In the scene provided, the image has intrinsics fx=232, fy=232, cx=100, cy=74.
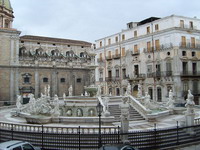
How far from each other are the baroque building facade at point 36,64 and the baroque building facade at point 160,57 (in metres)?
6.37

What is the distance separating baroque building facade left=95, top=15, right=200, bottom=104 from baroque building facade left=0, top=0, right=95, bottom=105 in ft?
20.9

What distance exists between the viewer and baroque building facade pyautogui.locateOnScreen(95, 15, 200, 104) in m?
32.1

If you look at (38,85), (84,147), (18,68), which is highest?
(18,68)

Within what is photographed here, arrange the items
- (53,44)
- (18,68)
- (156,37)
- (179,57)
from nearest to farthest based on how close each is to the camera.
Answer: (179,57), (156,37), (18,68), (53,44)

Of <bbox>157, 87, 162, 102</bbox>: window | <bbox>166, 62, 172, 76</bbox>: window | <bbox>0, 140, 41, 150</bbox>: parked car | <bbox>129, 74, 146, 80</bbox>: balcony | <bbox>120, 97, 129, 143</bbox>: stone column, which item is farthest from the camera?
<bbox>129, 74, 146, 80</bbox>: balcony

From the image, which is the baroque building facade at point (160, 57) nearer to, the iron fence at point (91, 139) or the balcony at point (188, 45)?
the balcony at point (188, 45)

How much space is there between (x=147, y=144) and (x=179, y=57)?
77.6 feet

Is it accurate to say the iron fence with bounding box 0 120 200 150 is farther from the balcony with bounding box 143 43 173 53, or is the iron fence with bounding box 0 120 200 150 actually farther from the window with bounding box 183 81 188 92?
the balcony with bounding box 143 43 173 53

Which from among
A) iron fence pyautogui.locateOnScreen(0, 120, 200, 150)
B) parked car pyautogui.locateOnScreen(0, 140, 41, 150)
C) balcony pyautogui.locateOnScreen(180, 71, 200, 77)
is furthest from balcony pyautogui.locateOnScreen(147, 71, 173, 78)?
parked car pyautogui.locateOnScreen(0, 140, 41, 150)

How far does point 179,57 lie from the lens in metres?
32.1

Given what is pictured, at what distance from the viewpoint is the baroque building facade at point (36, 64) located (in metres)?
37.5

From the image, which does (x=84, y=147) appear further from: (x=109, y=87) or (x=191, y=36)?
(x=109, y=87)

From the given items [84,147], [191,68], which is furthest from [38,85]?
[84,147]

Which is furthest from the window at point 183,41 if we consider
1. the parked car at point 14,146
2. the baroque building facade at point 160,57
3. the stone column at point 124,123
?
the parked car at point 14,146
